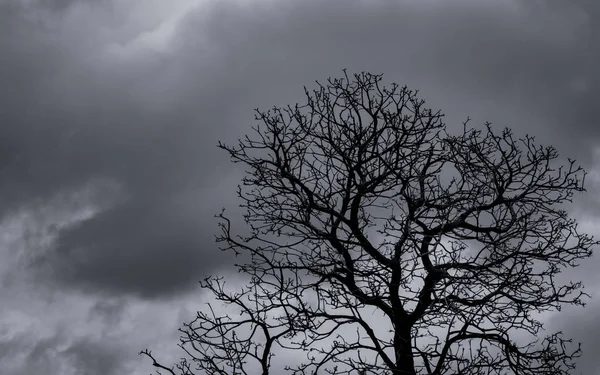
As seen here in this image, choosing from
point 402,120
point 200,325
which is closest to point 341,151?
point 402,120

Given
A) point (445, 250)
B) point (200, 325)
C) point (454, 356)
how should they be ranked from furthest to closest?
point (200, 325) < point (454, 356) < point (445, 250)

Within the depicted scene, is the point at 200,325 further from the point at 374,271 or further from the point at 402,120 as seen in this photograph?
the point at 402,120

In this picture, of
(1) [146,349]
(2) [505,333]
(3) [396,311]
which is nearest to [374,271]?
(3) [396,311]

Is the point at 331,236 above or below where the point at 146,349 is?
above

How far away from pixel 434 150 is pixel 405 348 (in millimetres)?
2912

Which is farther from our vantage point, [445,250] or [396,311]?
[396,311]

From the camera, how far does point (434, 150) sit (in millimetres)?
10406

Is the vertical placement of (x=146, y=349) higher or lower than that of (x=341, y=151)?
lower

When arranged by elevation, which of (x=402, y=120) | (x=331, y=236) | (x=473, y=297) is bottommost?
(x=473, y=297)

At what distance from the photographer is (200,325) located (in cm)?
991

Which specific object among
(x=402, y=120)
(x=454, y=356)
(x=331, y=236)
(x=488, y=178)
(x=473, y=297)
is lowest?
(x=454, y=356)

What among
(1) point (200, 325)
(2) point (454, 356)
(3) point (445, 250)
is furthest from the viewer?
(1) point (200, 325)

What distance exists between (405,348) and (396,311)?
1.78ft

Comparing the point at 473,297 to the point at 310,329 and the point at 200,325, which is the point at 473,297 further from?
the point at 200,325
